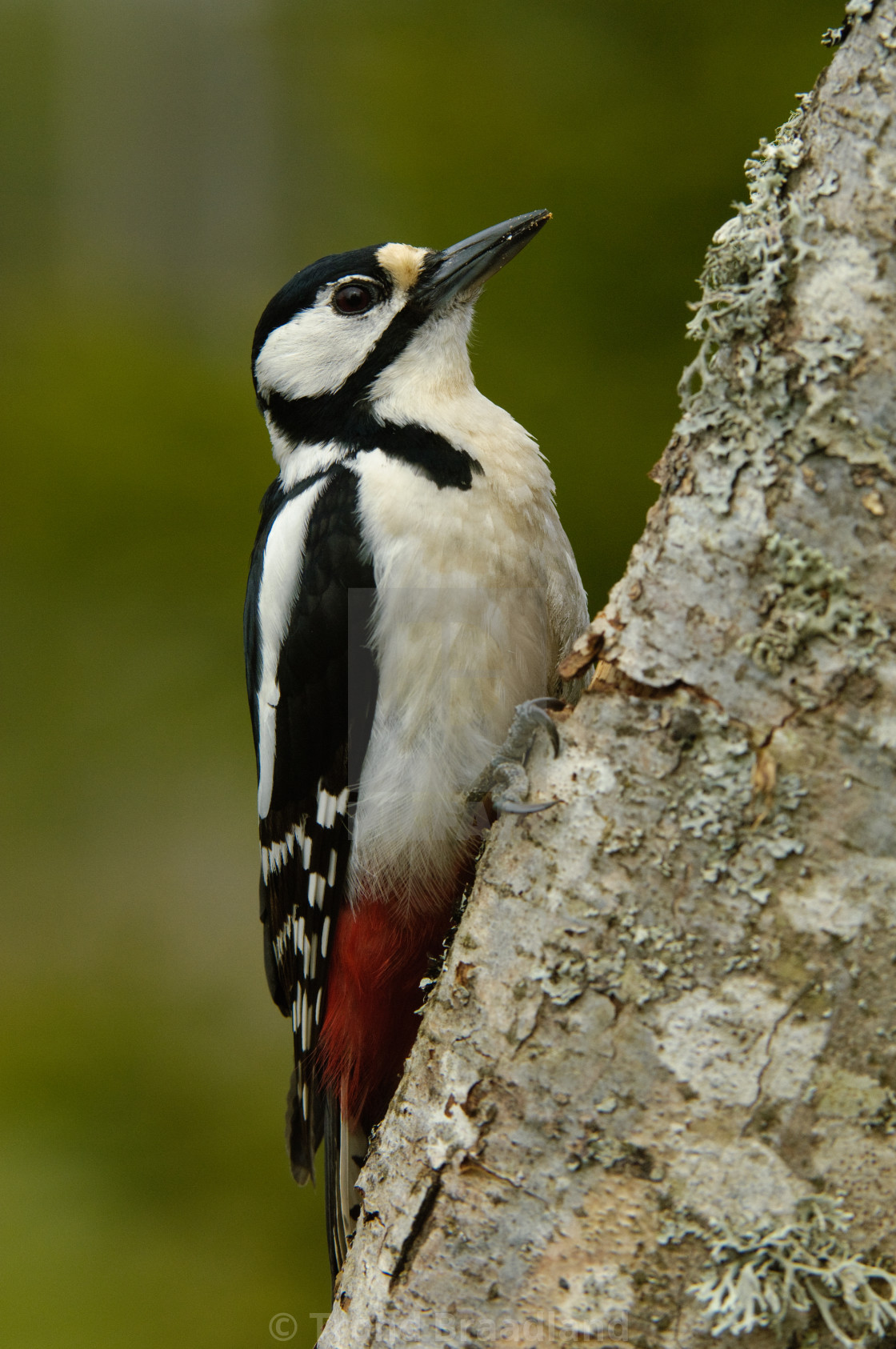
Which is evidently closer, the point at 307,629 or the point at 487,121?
the point at 307,629

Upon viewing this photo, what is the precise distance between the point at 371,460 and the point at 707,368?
60cm

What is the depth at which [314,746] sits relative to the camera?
4.42ft

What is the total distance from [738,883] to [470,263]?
3.37 ft

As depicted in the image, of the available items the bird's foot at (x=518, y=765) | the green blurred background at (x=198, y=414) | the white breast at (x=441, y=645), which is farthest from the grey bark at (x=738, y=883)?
the green blurred background at (x=198, y=414)

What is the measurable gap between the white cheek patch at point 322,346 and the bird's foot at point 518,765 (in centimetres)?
62

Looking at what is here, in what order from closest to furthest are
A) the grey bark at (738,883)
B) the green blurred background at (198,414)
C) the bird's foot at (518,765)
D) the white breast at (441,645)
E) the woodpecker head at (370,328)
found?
the grey bark at (738,883) → the bird's foot at (518,765) → the white breast at (441,645) → the woodpecker head at (370,328) → the green blurred background at (198,414)

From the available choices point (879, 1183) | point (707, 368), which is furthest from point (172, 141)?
point (879, 1183)

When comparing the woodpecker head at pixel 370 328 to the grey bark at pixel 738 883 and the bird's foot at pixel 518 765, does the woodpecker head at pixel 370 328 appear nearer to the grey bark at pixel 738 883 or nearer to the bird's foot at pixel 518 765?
the bird's foot at pixel 518 765

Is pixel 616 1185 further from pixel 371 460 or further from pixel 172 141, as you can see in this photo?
pixel 172 141

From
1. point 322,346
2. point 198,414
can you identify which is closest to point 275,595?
point 322,346

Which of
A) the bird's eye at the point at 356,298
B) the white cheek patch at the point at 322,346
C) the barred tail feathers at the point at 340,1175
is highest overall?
the bird's eye at the point at 356,298

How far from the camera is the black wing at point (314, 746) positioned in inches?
50.7

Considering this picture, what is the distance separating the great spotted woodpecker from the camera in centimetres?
124

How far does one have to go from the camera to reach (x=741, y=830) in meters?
0.77
